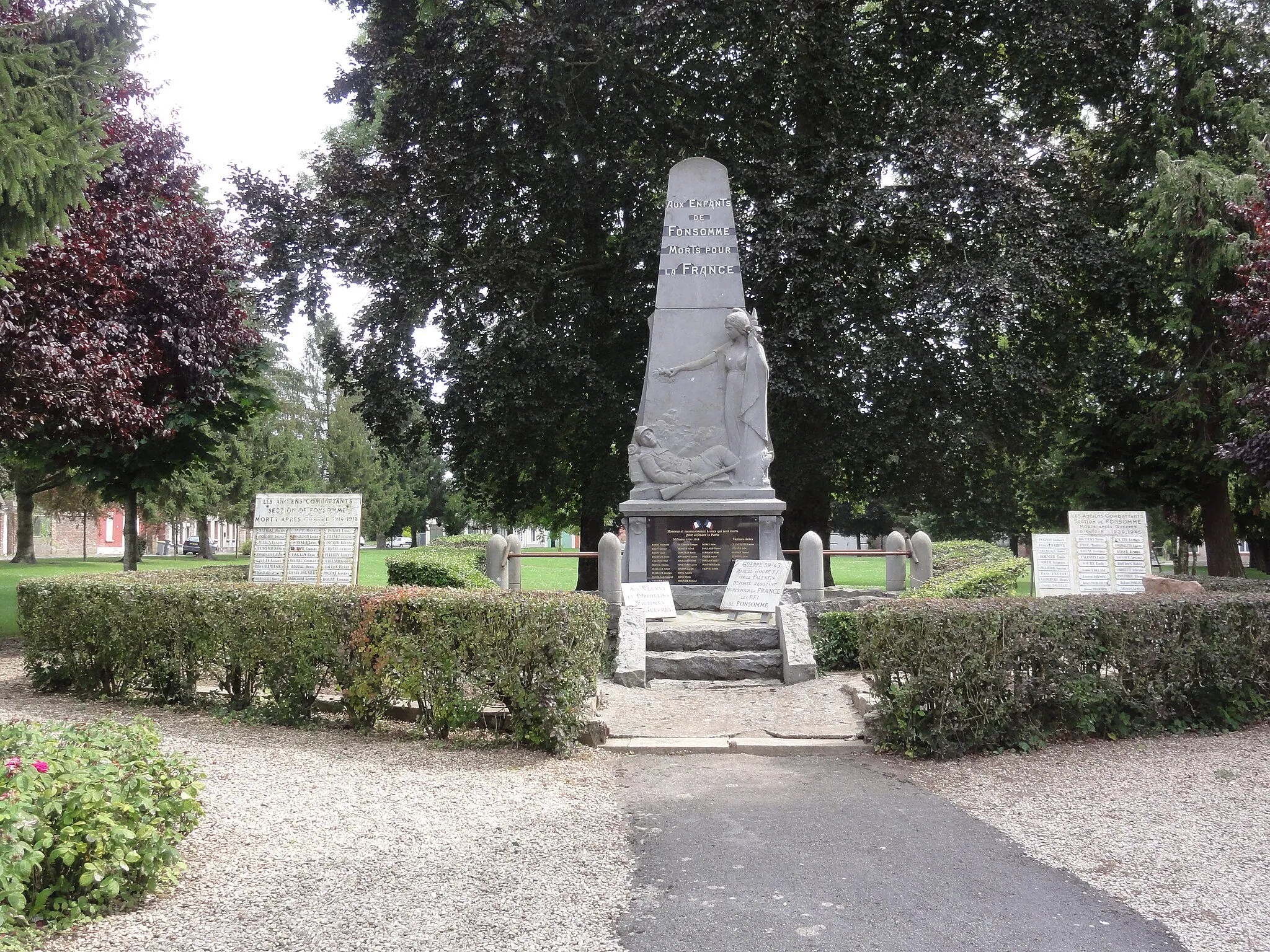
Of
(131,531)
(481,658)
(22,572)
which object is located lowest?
(22,572)

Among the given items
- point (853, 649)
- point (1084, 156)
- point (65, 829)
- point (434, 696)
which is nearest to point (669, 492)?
point (853, 649)

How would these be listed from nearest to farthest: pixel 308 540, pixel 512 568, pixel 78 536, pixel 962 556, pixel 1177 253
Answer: pixel 308 540 < pixel 512 568 < pixel 1177 253 < pixel 962 556 < pixel 78 536

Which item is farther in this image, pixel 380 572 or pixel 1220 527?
pixel 380 572

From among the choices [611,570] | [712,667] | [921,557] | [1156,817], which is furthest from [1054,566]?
[1156,817]

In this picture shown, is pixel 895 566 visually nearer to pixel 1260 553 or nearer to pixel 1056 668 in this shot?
pixel 1056 668

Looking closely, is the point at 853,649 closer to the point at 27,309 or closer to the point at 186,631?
the point at 186,631

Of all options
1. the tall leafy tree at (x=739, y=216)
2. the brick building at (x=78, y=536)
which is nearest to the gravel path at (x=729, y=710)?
the tall leafy tree at (x=739, y=216)

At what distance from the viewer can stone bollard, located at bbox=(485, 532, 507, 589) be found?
1470cm

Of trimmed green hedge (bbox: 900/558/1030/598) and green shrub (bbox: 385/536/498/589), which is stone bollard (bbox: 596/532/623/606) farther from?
trimmed green hedge (bbox: 900/558/1030/598)

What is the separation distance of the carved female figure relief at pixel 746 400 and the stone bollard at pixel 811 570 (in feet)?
4.11

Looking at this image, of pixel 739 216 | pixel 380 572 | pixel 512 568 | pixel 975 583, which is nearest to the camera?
pixel 975 583

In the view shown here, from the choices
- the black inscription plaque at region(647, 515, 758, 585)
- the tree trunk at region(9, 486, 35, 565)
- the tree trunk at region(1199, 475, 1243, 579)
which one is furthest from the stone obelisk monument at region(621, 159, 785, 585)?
the tree trunk at region(9, 486, 35, 565)

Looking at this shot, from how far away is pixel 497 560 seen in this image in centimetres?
1470

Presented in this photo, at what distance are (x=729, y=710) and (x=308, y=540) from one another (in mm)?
5361
